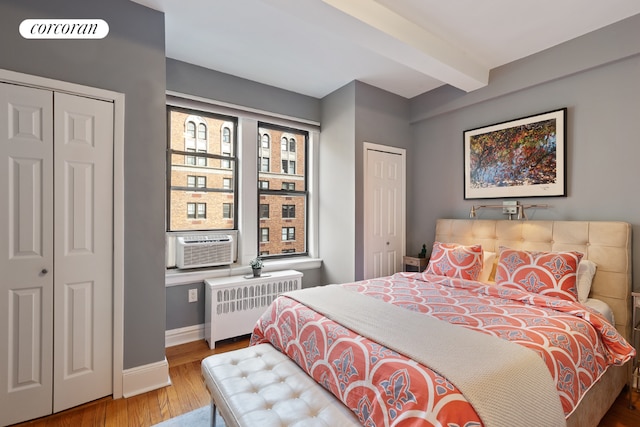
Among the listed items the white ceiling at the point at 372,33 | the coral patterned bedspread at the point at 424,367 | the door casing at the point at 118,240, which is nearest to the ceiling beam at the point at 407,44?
the white ceiling at the point at 372,33

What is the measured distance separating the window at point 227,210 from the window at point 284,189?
1.18ft

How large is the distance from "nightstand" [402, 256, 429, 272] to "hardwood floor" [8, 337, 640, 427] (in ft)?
5.90

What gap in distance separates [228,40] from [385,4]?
131 centimetres

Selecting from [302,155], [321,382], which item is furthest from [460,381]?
[302,155]

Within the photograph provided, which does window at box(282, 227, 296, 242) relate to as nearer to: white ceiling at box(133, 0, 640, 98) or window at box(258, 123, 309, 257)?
window at box(258, 123, 309, 257)

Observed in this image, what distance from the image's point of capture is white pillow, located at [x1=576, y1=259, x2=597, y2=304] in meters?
2.24

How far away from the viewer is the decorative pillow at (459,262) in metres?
2.64

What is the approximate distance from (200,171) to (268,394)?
2.42 meters

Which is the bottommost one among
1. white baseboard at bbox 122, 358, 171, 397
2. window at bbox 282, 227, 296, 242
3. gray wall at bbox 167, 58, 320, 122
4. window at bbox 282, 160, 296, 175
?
white baseboard at bbox 122, 358, 171, 397

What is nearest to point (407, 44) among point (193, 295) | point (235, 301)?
point (235, 301)

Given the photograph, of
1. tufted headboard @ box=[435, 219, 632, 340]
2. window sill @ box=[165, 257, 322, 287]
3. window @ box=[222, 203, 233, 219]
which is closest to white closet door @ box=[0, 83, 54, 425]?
window sill @ box=[165, 257, 322, 287]

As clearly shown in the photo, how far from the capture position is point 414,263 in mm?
3529

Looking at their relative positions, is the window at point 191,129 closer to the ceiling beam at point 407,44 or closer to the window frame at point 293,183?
the window frame at point 293,183

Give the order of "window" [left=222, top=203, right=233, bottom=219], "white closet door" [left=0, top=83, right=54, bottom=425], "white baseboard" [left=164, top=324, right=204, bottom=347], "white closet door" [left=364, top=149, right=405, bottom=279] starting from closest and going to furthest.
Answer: "white closet door" [left=0, top=83, right=54, bottom=425]
"white baseboard" [left=164, top=324, right=204, bottom=347]
"window" [left=222, top=203, right=233, bottom=219]
"white closet door" [left=364, top=149, right=405, bottom=279]
